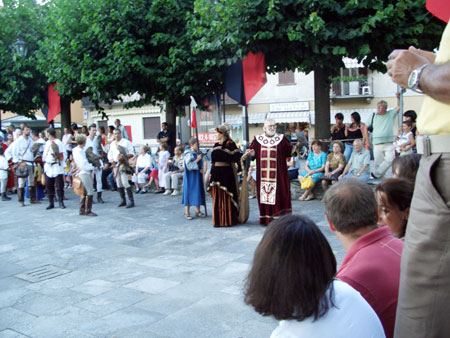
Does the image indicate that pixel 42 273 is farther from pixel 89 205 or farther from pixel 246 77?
pixel 246 77

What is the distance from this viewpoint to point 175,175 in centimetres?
1310

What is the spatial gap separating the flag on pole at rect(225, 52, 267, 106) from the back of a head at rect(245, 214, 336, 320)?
9753 mm

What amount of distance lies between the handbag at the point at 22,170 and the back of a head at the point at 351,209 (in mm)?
11469

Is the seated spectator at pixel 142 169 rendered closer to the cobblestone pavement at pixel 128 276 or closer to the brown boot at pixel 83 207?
the brown boot at pixel 83 207

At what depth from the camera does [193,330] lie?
13.6 feet

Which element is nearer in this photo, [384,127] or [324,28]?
[324,28]

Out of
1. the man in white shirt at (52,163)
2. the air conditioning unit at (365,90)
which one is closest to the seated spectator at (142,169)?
the man in white shirt at (52,163)

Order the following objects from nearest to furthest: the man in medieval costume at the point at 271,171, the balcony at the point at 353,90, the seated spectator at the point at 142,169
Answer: the man in medieval costume at the point at 271,171, the seated spectator at the point at 142,169, the balcony at the point at 353,90

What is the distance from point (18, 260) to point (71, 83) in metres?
8.84

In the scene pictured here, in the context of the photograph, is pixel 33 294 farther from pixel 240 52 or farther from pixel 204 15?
pixel 204 15

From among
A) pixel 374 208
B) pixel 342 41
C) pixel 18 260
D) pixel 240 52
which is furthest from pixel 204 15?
pixel 374 208

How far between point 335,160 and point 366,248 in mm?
8461

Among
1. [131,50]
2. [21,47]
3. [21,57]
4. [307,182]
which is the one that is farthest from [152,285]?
[21,57]

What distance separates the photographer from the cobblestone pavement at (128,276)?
14.3 feet
